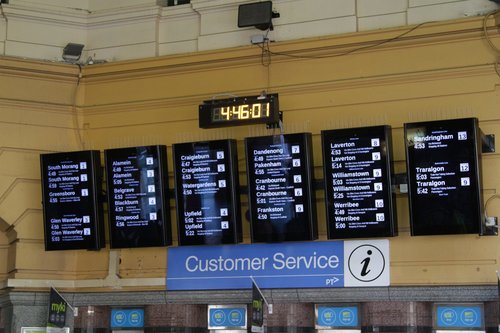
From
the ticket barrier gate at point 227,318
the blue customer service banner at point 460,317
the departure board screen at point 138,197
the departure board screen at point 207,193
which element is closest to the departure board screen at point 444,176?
the blue customer service banner at point 460,317

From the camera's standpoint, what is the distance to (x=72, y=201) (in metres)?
9.56

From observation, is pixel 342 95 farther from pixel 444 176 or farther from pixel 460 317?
pixel 460 317

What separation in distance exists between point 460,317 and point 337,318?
1.20 meters

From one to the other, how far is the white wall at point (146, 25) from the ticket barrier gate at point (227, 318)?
277cm

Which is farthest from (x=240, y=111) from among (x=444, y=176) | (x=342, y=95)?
(x=444, y=176)

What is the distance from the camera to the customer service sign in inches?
343

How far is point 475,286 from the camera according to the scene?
829cm

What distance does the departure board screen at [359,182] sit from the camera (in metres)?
8.43

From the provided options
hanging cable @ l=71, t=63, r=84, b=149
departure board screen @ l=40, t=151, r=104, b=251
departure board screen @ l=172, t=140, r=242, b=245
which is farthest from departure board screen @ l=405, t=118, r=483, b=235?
hanging cable @ l=71, t=63, r=84, b=149

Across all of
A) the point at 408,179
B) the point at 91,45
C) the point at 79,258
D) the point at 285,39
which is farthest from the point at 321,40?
the point at 79,258

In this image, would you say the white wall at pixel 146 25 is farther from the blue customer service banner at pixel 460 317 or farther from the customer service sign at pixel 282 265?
the blue customer service banner at pixel 460 317

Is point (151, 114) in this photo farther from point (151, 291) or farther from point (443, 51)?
point (443, 51)

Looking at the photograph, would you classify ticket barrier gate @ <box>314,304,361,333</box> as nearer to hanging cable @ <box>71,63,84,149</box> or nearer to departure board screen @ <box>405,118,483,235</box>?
departure board screen @ <box>405,118,483,235</box>

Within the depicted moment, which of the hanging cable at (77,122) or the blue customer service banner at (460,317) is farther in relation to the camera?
the hanging cable at (77,122)
